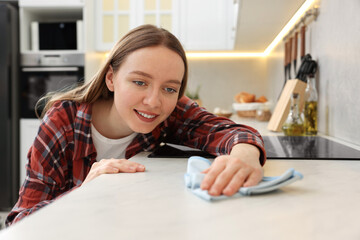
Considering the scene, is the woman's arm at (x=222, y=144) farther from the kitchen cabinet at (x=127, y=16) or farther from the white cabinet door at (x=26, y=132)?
the kitchen cabinet at (x=127, y=16)

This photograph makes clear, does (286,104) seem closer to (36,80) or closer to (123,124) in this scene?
(123,124)

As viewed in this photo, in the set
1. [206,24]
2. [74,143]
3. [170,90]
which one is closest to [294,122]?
[170,90]

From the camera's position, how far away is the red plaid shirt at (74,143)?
93 centimetres

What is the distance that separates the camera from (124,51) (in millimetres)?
1016

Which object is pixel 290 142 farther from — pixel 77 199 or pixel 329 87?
pixel 77 199

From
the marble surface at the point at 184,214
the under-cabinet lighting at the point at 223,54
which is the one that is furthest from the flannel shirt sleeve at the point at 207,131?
the under-cabinet lighting at the point at 223,54

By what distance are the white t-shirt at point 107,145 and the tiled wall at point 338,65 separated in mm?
707

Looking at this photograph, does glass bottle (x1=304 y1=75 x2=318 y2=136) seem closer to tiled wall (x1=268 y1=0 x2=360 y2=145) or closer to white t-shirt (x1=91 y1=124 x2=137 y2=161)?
tiled wall (x1=268 y1=0 x2=360 y2=145)

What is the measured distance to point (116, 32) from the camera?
3129mm

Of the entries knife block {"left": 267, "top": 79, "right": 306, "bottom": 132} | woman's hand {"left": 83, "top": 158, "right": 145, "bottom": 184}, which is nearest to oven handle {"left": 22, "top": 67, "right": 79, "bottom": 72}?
knife block {"left": 267, "top": 79, "right": 306, "bottom": 132}

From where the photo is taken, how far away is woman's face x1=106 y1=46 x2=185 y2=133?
0.92m

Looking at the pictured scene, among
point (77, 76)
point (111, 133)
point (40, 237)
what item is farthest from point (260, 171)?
point (77, 76)

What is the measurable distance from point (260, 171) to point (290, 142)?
67 cm

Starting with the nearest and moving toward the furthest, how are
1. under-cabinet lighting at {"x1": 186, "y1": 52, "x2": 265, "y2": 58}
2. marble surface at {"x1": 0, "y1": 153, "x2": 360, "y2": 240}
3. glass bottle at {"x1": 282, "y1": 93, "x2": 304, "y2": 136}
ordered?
marble surface at {"x1": 0, "y1": 153, "x2": 360, "y2": 240} < glass bottle at {"x1": 282, "y1": 93, "x2": 304, "y2": 136} < under-cabinet lighting at {"x1": 186, "y1": 52, "x2": 265, "y2": 58}
